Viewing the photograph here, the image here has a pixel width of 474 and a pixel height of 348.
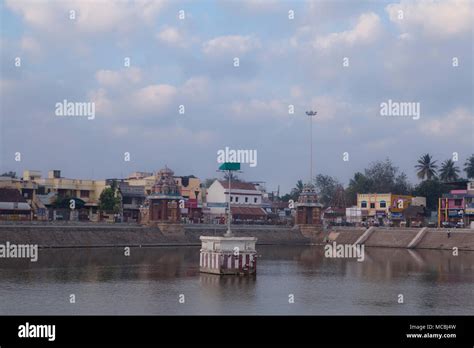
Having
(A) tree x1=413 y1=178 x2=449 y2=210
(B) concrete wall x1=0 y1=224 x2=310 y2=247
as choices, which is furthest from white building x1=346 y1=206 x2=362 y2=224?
(B) concrete wall x1=0 y1=224 x2=310 y2=247

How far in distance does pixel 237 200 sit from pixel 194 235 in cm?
3730

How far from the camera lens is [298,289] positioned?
54.0 m

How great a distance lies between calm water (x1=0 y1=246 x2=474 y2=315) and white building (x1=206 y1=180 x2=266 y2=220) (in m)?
65.3

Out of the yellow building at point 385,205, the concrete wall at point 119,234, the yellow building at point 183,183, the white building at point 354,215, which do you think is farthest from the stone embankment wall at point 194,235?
the yellow building at point 183,183

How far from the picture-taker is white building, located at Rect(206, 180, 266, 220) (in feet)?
492

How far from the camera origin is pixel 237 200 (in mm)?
154625

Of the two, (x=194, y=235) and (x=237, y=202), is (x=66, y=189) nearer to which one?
(x=194, y=235)

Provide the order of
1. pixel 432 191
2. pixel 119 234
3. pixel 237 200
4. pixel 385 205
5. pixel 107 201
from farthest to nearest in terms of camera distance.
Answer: pixel 237 200 → pixel 432 191 → pixel 385 205 → pixel 107 201 → pixel 119 234

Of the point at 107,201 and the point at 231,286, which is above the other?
the point at 107,201

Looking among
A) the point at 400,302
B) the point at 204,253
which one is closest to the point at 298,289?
the point at 400,302

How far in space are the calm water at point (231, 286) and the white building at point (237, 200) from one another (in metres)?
65.3

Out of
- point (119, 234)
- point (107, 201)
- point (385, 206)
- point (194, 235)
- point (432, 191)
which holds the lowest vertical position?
point (194, 235)

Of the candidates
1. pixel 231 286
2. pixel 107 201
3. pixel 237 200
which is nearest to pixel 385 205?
pixel 237 200

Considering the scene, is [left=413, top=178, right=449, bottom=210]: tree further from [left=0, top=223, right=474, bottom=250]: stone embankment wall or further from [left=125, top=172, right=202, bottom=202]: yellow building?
[left=125, top=172, right=202, bottom=202]: yellow building
